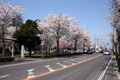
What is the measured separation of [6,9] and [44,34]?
700 inches

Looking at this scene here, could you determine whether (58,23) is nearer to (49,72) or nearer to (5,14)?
→ (5,14)

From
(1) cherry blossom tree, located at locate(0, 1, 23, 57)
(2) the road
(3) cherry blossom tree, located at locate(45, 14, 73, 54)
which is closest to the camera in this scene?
(2) the road

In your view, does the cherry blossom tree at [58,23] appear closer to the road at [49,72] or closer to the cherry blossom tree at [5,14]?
the cherry blossom tree at [5,14]

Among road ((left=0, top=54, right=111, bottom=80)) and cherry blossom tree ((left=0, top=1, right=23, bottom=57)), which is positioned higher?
cherry blossom tree ((left=0, top=1, right=23, bottom=57))

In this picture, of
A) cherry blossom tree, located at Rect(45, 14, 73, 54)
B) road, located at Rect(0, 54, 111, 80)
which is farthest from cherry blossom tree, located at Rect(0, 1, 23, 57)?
cherry blossom tree, located at Rect(45, 14, 73, 54)

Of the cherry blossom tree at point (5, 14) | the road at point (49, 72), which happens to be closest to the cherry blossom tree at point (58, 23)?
the cherry blossom tree at point (5, 14)

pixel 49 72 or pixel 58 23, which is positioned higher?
pixel 58 23

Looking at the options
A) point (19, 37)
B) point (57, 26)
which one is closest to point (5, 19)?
point (19, 37)

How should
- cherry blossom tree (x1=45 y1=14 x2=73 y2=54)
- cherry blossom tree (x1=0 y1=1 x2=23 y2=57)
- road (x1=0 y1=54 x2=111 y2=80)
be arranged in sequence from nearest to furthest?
1. road (x1=0 y1=54 x2=111 y2=80)
2. cherry blossom tree (x1=0 y1=1 x2=23 y2=57)
3. cherry blossom tree (x1=45 y1=14 x2=73 y2=54)

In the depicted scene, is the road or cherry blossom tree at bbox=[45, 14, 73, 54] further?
cherry blossom tree at bbox=[45, 14, 73, 54]

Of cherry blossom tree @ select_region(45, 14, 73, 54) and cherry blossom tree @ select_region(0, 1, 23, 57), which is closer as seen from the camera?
cherry blossom tree @ select_region(0, 1, 23, 57)

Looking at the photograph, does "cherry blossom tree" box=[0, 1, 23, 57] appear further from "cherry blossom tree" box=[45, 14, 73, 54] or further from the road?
"cherry blossom tree" box=[45, 14, 73, 54]

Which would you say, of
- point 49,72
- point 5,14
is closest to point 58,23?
point 5,14

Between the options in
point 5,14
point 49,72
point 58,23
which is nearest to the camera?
point 49,72
